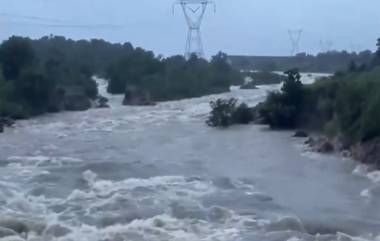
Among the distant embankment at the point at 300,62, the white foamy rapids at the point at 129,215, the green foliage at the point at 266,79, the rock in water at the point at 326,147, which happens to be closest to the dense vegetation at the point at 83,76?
the green foliage at the point at 266,79

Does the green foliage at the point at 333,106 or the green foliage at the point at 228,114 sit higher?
the green foliage at the point at 333,106

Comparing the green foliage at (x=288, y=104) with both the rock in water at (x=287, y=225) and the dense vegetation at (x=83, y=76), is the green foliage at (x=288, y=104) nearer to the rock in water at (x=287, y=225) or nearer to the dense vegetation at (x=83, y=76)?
the dense vegetation at (x=83, y=76)

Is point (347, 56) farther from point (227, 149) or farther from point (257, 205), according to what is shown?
point (257, 205)

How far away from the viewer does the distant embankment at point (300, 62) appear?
10006 cm

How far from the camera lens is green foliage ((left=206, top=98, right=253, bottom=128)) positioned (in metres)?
48.8

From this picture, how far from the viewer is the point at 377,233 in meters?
20.4

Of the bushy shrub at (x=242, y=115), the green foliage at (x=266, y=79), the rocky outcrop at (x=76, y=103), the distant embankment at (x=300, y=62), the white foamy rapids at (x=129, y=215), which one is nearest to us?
the white foamy rapids at (x=129, y=215)

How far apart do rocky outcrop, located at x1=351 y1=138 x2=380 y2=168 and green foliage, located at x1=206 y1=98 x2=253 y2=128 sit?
1541 centimetres

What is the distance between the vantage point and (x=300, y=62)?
10881cm

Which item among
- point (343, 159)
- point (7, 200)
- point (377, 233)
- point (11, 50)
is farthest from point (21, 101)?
point (377, 233)

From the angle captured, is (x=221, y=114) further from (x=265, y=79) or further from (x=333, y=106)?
(x=265, y=79)

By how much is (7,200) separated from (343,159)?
1387 centimetres

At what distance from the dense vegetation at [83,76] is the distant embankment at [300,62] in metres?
11.1

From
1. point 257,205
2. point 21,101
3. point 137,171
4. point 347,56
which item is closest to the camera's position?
point 257,205
